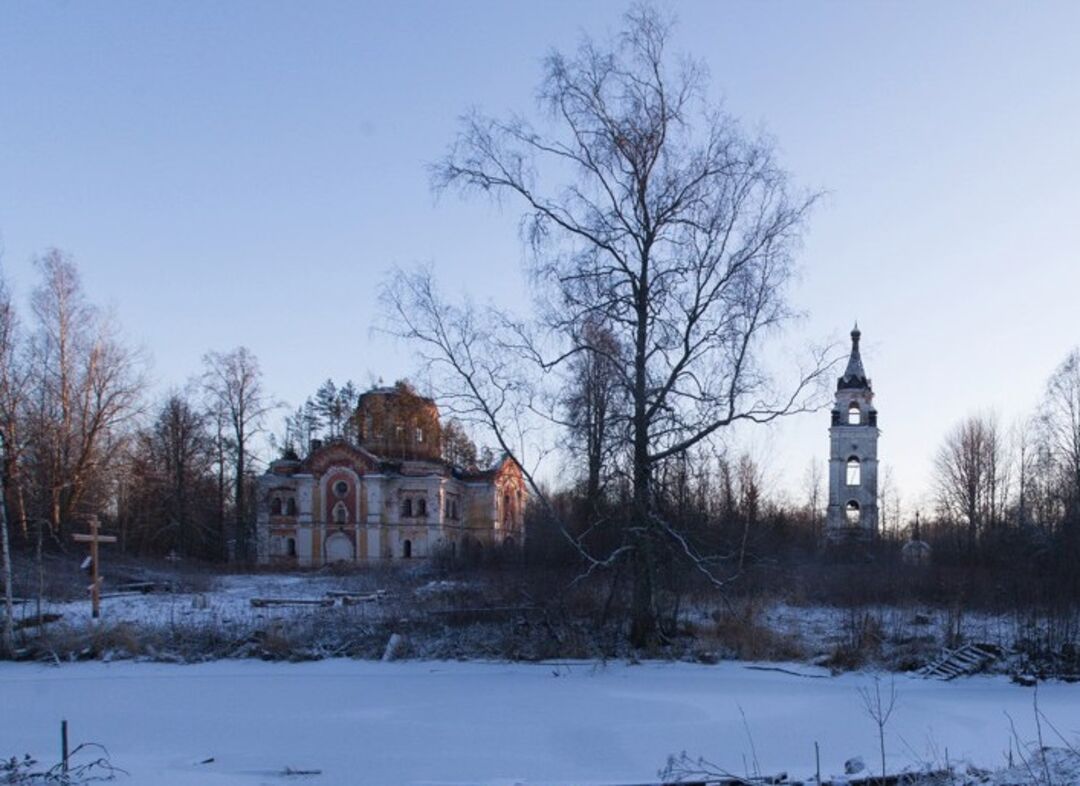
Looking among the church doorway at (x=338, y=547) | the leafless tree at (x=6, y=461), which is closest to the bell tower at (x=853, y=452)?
the church doorway at (x=338, y=547)

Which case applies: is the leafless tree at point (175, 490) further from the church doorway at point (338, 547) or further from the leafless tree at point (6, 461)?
the leafless tree at point (6, 461)

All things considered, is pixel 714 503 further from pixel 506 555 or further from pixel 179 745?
pixel 179 745

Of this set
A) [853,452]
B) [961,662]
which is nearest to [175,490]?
[853,452]

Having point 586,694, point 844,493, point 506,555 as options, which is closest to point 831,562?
point 506,555

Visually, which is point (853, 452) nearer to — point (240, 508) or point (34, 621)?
point (240, 508)

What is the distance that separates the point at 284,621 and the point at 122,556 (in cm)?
2310

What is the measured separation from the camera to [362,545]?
49.6 metres

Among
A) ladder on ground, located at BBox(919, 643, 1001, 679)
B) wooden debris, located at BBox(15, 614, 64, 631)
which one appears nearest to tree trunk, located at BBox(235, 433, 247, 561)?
wooden debris, located at BBox(15, 614, 64, 631)

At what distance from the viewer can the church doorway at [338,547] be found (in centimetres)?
4984

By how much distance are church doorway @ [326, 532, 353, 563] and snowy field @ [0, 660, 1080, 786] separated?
32.9m

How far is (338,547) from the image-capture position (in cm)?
4997

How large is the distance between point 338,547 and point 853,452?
28.8 metres

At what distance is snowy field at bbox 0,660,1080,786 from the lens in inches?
389

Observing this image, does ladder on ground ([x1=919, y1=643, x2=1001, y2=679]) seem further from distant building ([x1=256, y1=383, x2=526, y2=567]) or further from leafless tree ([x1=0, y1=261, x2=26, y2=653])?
distant building ([x1=256, y1=383, x2=526, y2=567])
